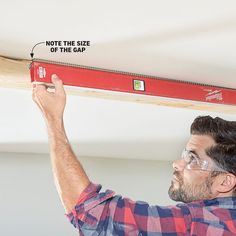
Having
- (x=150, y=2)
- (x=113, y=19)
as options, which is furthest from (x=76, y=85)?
(x=150, y=2)

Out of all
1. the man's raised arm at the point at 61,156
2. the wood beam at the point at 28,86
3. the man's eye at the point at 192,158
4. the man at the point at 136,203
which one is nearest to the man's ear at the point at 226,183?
the man at the point at 136,203

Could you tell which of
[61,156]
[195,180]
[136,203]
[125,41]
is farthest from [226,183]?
[125,41]

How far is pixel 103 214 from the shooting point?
1.23 m

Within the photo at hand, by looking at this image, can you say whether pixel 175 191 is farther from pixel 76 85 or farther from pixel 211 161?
pixel 76 85

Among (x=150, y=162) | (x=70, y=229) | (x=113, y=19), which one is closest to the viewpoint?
(x=113, y=19)

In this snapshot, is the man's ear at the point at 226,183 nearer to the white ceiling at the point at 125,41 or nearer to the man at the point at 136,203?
the man at the point at 136,203

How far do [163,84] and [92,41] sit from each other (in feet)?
1.69

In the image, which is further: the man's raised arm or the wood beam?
the wood beam

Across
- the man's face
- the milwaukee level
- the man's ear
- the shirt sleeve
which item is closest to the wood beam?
the milwaukee level

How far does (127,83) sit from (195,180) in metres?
0.66

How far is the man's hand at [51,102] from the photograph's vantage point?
4.65ft

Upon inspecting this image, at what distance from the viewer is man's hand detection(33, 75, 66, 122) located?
1.42 m

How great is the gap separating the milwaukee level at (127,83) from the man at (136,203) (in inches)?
11.9

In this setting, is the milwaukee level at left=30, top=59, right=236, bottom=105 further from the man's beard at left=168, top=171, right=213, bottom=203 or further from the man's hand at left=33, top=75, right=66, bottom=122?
the man's beard at left=168, top=171, right=213, bottom=203
